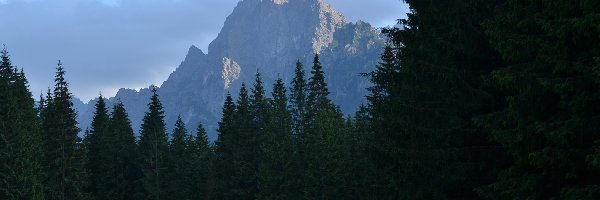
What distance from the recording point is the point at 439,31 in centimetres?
1595

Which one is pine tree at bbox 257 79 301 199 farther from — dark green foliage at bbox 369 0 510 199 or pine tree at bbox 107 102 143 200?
dark green foliage at bbox 369 0 510 199

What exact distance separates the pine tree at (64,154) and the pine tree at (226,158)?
1170 centimetres

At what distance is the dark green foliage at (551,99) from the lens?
9211 millimetres

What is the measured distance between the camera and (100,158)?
220 ft

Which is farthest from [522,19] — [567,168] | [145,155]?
[145,155]

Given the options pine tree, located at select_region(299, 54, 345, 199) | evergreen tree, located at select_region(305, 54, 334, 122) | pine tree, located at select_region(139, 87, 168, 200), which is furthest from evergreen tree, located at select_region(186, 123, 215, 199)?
pine tree, located at select_region(299, 54, 345, 199)

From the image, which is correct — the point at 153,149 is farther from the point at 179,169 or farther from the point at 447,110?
the point at 447,110

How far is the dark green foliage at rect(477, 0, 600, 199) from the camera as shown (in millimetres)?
9211

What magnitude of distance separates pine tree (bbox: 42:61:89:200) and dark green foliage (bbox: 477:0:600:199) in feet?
158

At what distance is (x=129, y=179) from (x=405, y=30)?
56.2 metres

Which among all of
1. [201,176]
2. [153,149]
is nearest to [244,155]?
[201,176]

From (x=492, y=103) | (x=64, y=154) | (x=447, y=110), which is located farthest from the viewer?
(x=64, y=154)

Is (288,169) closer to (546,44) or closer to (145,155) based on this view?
(145,155)

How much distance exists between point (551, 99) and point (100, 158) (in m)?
62.5
